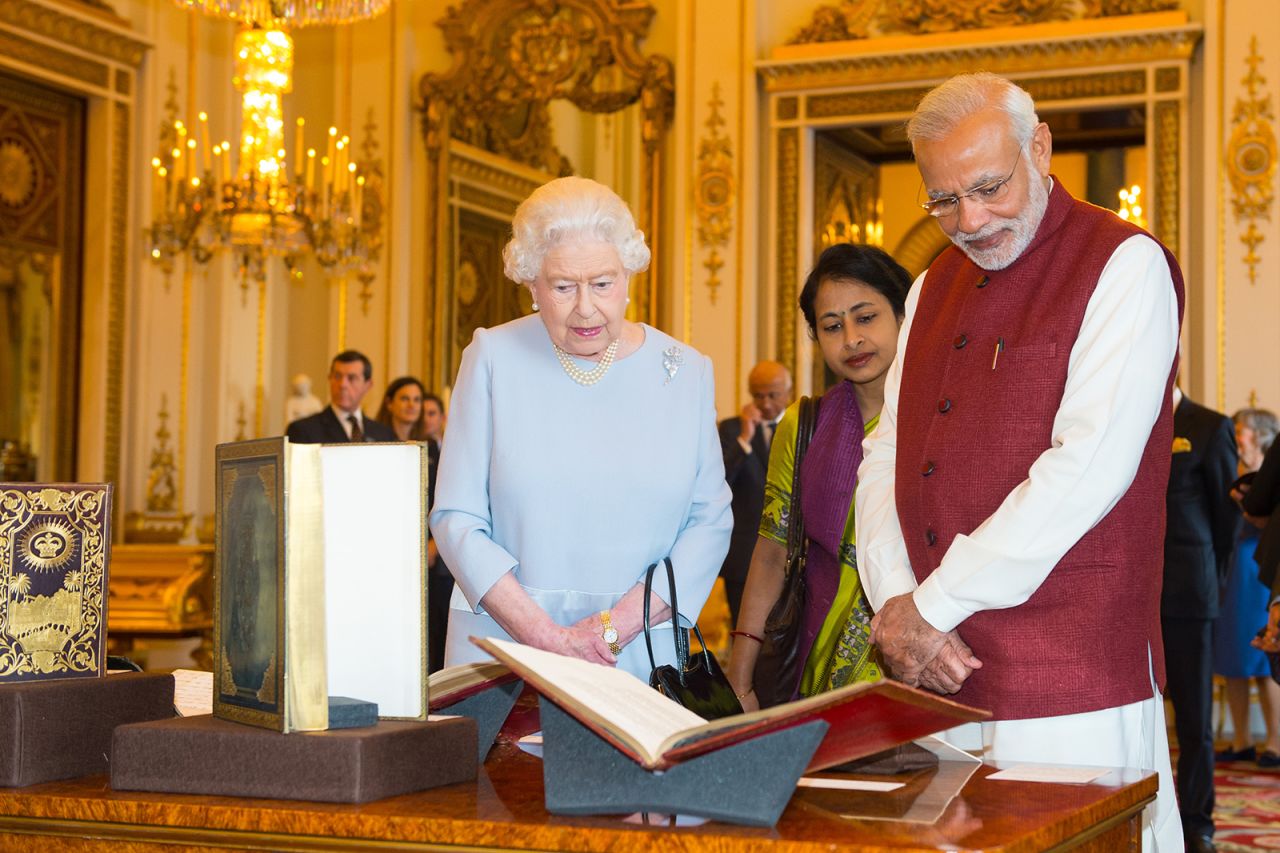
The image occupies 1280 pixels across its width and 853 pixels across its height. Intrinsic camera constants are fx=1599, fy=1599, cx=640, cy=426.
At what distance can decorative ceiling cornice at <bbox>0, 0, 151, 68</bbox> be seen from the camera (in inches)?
349

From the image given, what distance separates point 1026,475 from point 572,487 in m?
0.71

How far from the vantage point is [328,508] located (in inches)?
58.7

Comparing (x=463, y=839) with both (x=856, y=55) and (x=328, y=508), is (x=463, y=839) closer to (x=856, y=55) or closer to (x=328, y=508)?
(x=328, y=508)

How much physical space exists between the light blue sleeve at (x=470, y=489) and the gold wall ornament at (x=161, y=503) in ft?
25.2

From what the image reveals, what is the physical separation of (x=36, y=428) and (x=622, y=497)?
7.72 m

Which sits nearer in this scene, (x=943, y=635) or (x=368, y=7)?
(x=943, y=635)

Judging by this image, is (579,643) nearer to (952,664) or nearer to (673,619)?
(673,619)

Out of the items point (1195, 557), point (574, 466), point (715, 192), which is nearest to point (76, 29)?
point (715, 192)

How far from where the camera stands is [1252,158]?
27.3 ft

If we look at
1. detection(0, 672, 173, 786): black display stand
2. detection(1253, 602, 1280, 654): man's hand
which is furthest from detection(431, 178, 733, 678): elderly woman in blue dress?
detection(1253, 602, 1280, 654): man's hand

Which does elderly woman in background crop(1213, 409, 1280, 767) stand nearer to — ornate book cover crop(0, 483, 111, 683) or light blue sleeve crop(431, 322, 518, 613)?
light blue sleeve crop(431, 322, 518, 613)

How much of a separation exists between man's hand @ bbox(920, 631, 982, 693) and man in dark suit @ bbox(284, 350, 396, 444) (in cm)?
574

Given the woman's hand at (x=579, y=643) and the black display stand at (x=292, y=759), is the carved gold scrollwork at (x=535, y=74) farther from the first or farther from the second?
the black display stand at (x=292, y=759)

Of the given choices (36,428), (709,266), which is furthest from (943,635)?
(36,428)
